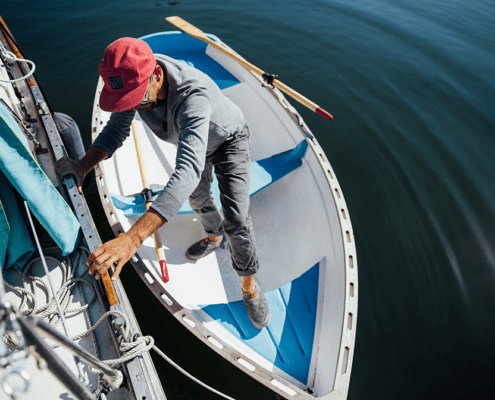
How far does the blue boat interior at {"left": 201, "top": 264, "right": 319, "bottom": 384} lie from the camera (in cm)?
219

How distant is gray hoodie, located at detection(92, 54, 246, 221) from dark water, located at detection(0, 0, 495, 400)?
1.62m

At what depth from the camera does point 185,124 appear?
162 cm

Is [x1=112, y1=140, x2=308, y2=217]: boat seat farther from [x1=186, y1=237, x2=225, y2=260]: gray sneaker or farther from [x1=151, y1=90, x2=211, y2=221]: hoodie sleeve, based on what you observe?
[x1=151, y1=90, x2=211, y2=221]: hoodie sleeve

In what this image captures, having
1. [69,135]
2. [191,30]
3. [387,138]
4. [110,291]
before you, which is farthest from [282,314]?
[191,30]

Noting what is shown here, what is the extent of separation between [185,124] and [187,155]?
0.19m

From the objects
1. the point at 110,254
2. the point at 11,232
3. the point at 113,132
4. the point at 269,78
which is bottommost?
the point at 11,232

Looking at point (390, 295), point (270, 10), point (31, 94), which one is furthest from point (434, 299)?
point (270, 10)

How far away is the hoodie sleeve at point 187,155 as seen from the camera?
4.92 ft

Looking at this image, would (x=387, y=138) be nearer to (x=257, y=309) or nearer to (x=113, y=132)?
(x=257, y=309)

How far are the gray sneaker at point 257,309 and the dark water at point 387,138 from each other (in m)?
0.52

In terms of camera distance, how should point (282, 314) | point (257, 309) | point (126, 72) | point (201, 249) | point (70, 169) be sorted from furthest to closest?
point (201, 249) → point (282, 314) → point (257, 309) → point (70, 169) → point (126, 72)

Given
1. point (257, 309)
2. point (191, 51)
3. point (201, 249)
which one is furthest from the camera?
point (191, 51)

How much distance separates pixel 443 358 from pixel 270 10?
7113mm

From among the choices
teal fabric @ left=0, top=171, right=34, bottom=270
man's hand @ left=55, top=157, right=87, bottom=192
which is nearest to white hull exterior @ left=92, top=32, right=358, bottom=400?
man's hand @ left=55, top=157, right=87, bottom=192
